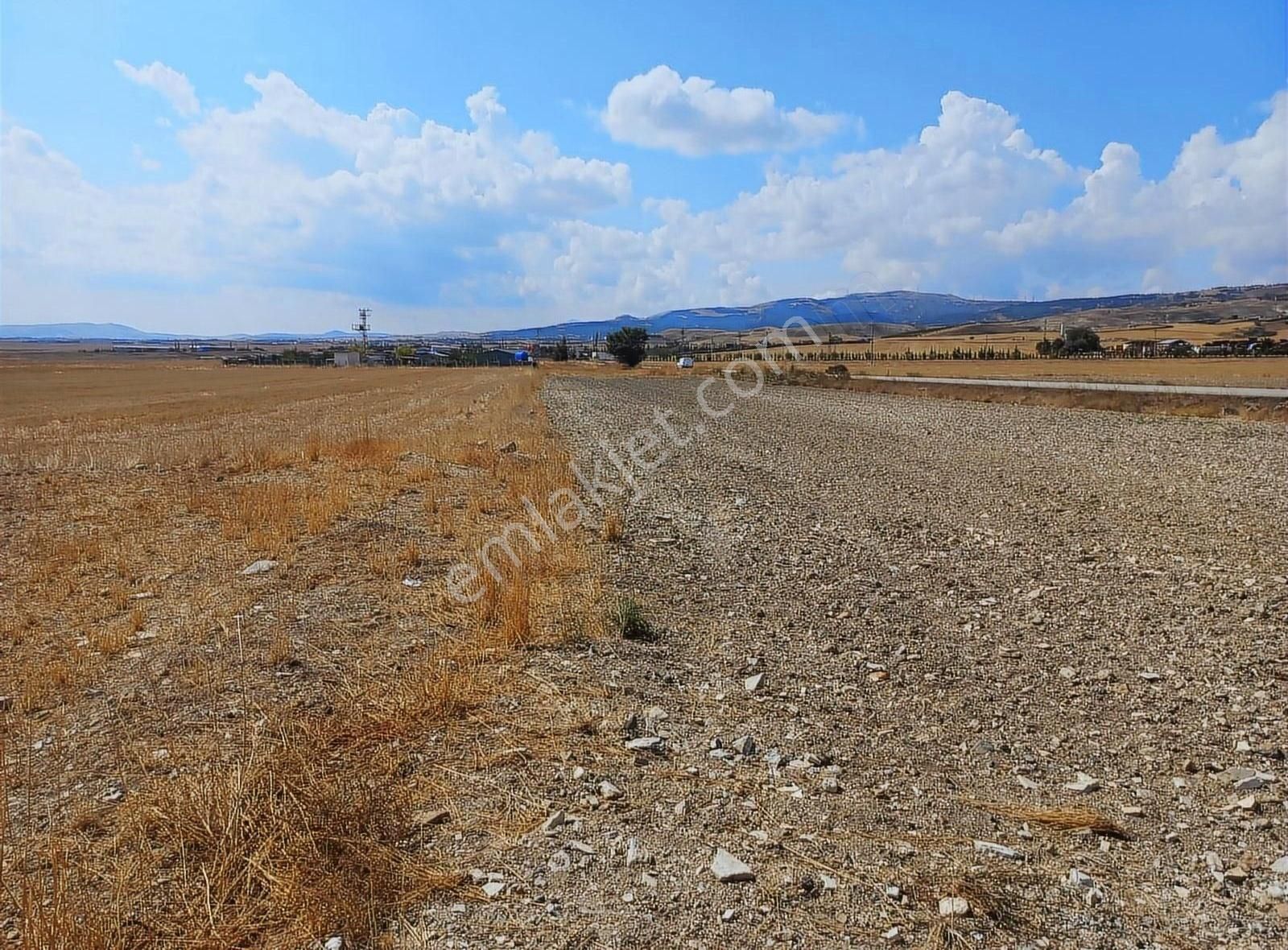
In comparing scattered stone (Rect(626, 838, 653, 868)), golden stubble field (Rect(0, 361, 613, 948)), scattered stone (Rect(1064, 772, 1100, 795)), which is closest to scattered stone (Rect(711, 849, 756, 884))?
scattered stone (Rect(626, 838, 653, 868))

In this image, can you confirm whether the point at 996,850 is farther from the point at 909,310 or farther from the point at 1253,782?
the point at 909,310

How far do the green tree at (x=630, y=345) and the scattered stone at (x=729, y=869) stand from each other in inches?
4383

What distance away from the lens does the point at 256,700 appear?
5.10 meters

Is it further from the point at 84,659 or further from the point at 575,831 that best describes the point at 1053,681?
the point at 84,659

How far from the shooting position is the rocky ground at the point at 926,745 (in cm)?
320

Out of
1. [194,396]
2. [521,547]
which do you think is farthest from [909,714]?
[194,396]

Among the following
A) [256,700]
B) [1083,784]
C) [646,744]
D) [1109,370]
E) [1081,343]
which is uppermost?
[1081,343]

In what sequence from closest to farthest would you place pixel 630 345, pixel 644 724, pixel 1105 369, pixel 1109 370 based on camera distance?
1. pixel 644 724
2. pixel 1109 370
3. pixel 1105 369
4. pixel 630 345

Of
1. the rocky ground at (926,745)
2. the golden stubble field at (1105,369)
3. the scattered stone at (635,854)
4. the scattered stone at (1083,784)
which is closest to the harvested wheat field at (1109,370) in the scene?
the golden stubble field at (1105,369)

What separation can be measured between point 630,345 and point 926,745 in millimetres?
110582

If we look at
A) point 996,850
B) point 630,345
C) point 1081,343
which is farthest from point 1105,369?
point 996,850

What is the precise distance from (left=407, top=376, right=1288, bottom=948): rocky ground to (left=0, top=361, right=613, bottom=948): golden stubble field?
0.52 metres

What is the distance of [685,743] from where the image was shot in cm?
464

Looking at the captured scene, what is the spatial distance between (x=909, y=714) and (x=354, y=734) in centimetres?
365
